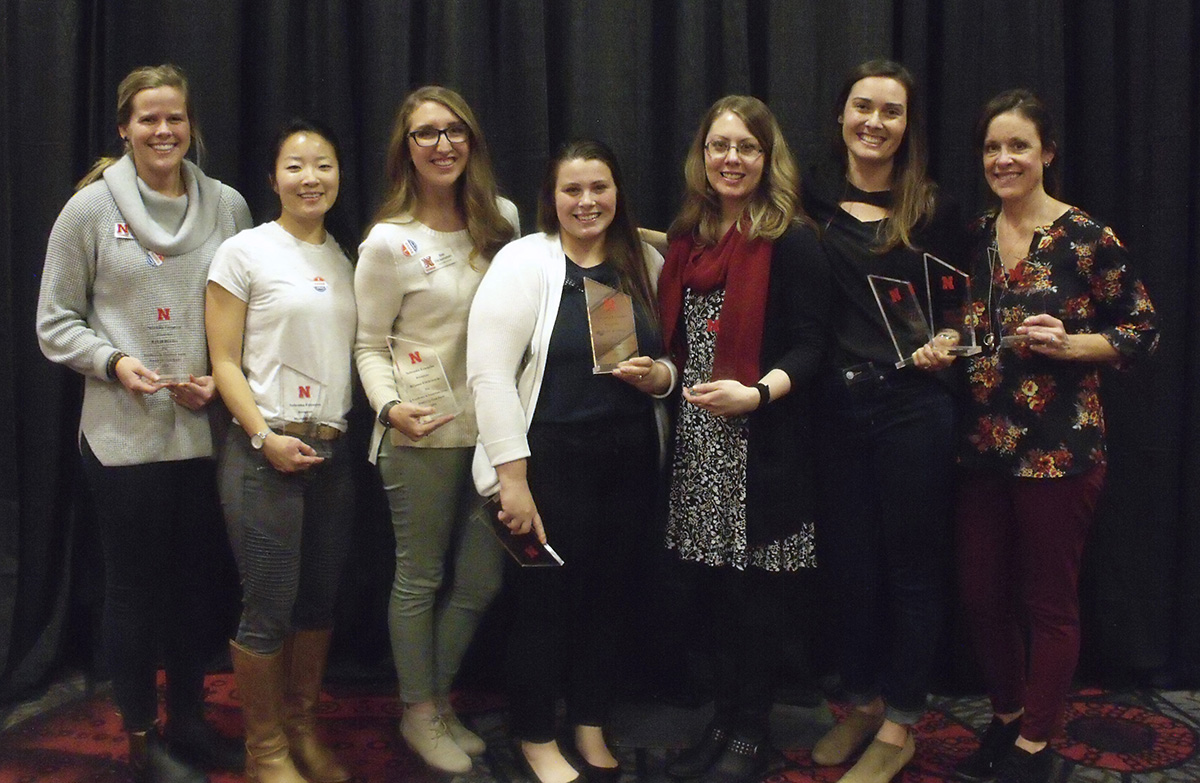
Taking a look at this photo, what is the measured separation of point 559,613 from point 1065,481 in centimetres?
114

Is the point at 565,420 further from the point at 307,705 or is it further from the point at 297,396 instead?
the point at 307,705

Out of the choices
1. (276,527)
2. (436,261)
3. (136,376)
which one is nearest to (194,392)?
(136,376)

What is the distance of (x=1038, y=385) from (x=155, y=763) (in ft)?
7.06

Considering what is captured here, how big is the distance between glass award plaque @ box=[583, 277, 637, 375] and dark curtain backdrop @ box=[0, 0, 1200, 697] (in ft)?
2.38

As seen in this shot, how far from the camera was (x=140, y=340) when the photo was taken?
2.19 meters

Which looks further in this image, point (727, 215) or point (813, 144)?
point (813, 144)

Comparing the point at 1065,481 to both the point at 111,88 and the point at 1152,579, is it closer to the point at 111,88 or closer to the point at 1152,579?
the point at 1152,579

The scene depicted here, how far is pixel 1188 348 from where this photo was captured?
2.76m

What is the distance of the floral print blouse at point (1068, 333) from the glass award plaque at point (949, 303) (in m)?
0.05

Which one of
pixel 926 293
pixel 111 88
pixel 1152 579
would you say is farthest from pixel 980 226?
pixel 111 88

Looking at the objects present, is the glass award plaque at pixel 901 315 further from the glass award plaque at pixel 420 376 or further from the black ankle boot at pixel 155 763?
the black ankle boot at pixel 155 763

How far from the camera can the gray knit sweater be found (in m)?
2.16

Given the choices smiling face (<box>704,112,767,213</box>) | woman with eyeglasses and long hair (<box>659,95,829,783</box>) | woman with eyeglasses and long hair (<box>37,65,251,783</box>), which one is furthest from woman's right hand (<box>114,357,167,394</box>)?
smiling face (<box>704,112,767,213</box>)

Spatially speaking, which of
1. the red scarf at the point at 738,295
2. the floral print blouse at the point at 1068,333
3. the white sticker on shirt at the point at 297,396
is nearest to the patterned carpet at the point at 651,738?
the floral print blouse at the point at 1068,333
